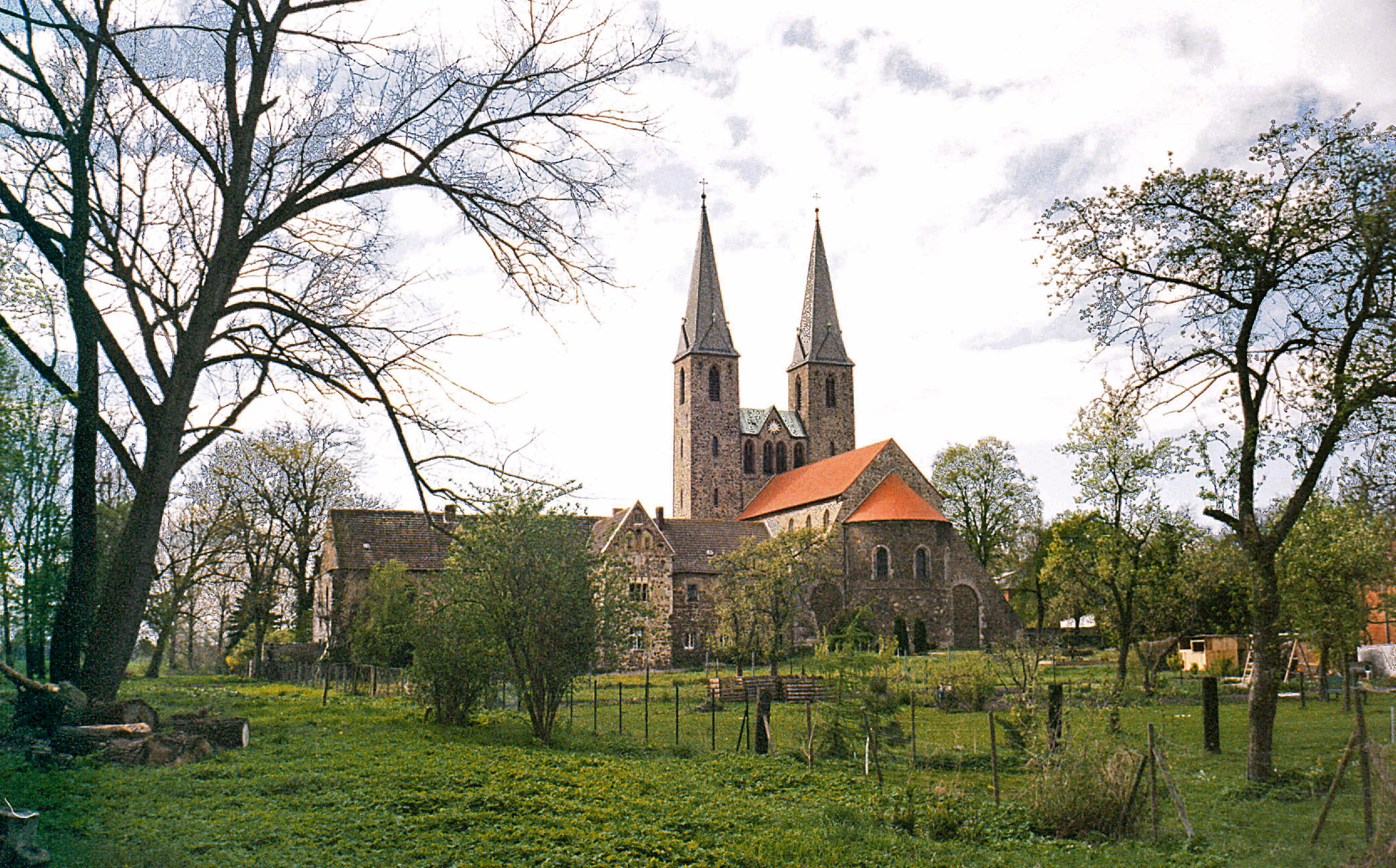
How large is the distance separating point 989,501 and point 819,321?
17512mm

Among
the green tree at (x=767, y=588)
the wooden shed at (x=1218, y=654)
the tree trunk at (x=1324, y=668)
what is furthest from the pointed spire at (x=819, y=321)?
the tree trunk at (x=1324, y=668)

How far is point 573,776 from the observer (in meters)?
12.2

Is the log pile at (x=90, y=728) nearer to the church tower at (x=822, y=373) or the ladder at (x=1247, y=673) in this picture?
the ladder at (x=1247, y=673)

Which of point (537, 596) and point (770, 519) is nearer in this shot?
point (537, 596)

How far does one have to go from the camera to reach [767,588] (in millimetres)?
38031

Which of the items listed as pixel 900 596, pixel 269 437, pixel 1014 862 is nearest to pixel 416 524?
pixel 269 437

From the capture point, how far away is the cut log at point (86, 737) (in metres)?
11.9

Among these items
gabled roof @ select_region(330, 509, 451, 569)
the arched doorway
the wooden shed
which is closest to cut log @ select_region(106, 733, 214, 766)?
gabled roof @ select_region(330, 509, 451, 569)

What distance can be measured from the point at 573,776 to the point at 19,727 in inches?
271

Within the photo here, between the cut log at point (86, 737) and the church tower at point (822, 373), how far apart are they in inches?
2326

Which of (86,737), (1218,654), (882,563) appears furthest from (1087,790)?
(882,563)

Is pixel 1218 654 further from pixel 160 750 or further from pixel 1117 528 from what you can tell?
pixel 160 750

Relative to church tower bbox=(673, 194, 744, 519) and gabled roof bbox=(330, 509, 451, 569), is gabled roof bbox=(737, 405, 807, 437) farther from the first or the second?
gabled roof bbox=(330, 509, 451, 569)

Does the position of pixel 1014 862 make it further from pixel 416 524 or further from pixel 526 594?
pixel 416 524
